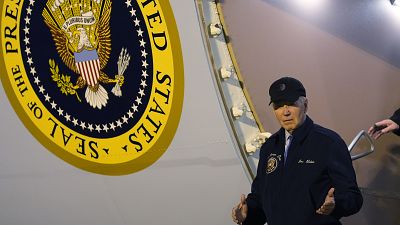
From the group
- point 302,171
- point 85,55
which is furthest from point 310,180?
point 85,55

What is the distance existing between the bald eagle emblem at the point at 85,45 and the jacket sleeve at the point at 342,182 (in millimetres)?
1123

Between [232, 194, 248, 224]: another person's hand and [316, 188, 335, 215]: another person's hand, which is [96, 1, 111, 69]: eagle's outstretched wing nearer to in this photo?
[232, 194, 248, 224]: another person's hand

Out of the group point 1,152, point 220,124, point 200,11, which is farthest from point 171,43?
point 1,152

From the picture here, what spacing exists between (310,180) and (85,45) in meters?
1.43

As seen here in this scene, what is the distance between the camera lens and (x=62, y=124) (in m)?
3.23

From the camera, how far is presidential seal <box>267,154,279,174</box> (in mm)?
2150

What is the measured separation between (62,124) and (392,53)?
1.66 m

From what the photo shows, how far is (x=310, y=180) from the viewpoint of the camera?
79.6 inches

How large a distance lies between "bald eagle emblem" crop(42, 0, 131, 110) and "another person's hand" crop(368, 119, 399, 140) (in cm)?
107

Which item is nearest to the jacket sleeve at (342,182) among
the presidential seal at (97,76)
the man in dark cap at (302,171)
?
the man in dark cap at (302,171)

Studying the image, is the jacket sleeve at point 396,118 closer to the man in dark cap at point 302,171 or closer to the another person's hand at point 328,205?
the man in dark cap at point 302,171

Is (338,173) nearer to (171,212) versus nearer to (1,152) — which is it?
(171,212)

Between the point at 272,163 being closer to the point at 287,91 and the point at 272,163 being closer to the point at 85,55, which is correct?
the point at 287,91

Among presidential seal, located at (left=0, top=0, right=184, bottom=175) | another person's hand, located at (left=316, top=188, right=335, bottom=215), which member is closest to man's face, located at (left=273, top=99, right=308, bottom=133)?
another person's hand, located at (left=316, top=188, right=335, bottom=215)
